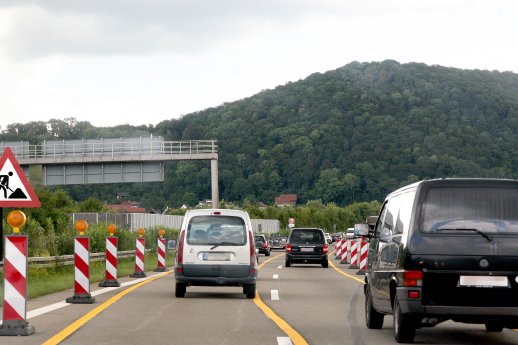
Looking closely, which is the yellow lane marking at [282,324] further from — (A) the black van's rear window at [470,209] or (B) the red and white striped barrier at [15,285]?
(B) the red and white striped barrier at [15,285]

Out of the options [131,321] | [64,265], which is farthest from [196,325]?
[64,265]

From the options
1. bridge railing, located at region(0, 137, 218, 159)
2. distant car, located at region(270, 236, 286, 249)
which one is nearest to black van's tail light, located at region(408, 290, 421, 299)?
bridge railing, located at region(0, 137, 218, 159)

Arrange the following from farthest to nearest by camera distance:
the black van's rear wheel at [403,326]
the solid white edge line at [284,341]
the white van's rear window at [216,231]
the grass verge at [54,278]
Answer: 1. the grass verge at [54,278]
2. the white van's rear window at [216,231]
3. the solid white edge line at [284,341]
4. the black van's rear wheel at [403,326]

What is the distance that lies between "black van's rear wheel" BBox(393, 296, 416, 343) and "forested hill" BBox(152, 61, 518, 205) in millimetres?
136320

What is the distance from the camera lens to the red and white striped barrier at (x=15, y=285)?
12.7m

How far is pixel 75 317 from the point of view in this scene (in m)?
15.3

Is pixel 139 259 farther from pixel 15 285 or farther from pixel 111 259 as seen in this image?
Result: pixel 15 285

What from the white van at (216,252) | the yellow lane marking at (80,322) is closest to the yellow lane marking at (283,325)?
the white van at (216,252)

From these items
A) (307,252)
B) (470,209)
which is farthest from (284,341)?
(307,252)

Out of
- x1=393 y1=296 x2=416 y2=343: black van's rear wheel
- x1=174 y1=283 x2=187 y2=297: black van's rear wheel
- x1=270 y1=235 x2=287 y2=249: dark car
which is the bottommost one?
x1=270 y1=235 x2=287 y2=249: dark car

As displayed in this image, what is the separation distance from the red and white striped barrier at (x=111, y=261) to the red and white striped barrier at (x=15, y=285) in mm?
10248

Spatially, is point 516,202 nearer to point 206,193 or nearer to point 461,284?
point 461,284

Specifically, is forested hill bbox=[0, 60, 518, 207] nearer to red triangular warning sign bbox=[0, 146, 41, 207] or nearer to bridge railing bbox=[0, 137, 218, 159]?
bridge railing bbox=[0, 137, 218, 159]

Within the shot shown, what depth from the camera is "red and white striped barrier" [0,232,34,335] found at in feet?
41.6
